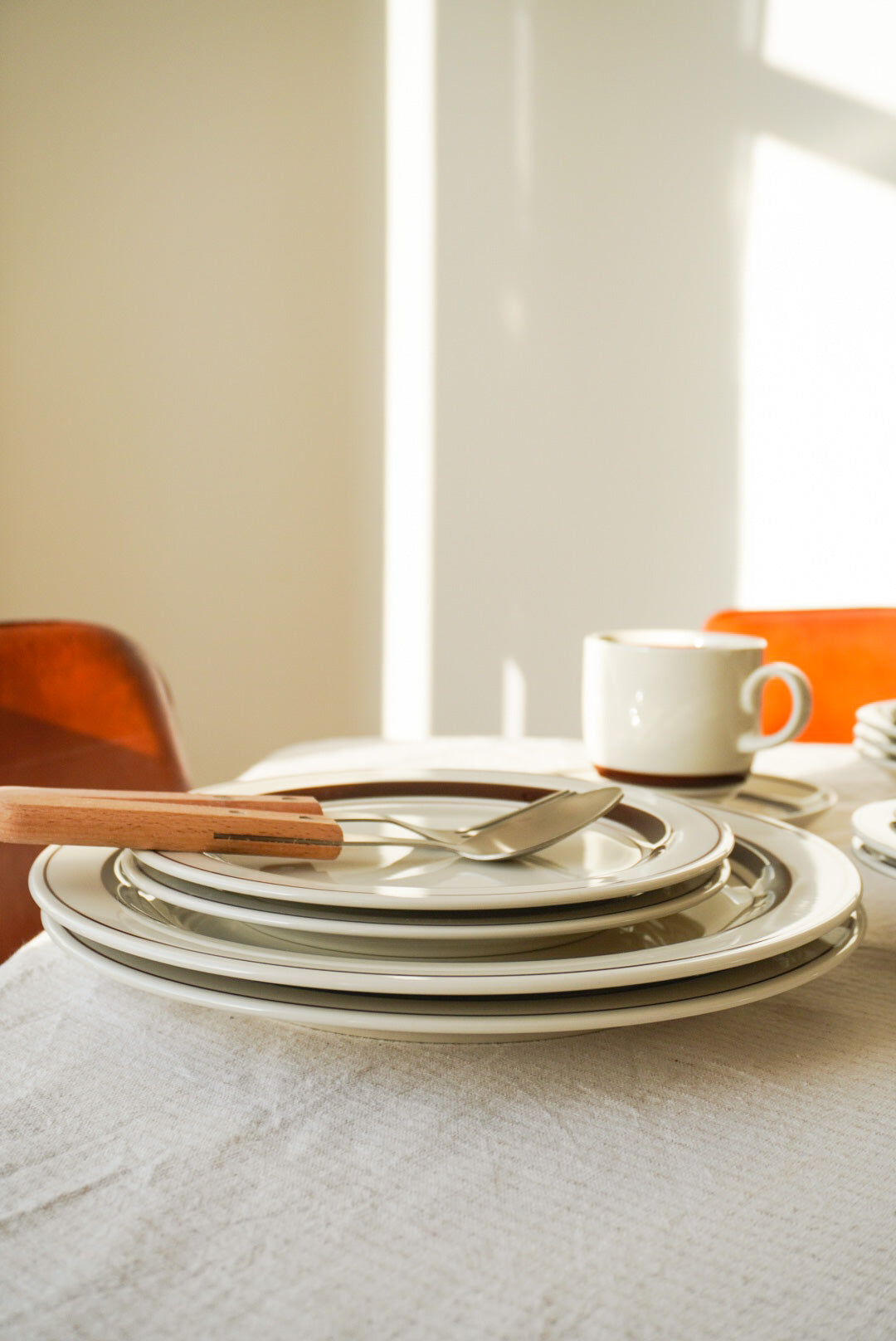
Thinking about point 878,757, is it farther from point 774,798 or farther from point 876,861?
point 876,861

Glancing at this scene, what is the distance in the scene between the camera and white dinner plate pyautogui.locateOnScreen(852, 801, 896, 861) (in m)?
0.37

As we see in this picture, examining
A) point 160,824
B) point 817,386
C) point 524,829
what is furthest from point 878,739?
point 817,386

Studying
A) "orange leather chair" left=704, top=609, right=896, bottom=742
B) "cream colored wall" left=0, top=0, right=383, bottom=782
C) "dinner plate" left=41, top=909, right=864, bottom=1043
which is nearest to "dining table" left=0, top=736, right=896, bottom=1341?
"dinner plate" left=41, top=909, right=864, bottom=1043

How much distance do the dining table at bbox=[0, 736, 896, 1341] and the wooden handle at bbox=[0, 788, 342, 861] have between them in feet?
0.16

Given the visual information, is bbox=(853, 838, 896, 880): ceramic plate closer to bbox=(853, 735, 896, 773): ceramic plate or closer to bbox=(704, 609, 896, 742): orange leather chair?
bbox=(853, 735, 896, 773): ceramic plate

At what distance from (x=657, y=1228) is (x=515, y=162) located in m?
2.27

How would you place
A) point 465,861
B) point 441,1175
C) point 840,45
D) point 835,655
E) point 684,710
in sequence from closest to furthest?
point 441,1175, point 465,861, point 684,710, point 835,655, point 840,45

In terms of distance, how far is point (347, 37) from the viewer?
2213 mm

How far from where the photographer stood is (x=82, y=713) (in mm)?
834

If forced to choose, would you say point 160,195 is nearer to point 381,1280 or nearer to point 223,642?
point 223,642

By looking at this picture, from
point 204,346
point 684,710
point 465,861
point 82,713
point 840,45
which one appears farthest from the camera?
point 204,346

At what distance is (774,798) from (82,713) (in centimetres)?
52

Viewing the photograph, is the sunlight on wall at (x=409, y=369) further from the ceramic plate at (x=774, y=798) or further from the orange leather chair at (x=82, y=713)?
the ceramic plate at (x=774, y=798)

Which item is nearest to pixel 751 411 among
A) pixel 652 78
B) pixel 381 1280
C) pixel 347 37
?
pixel 652 78
